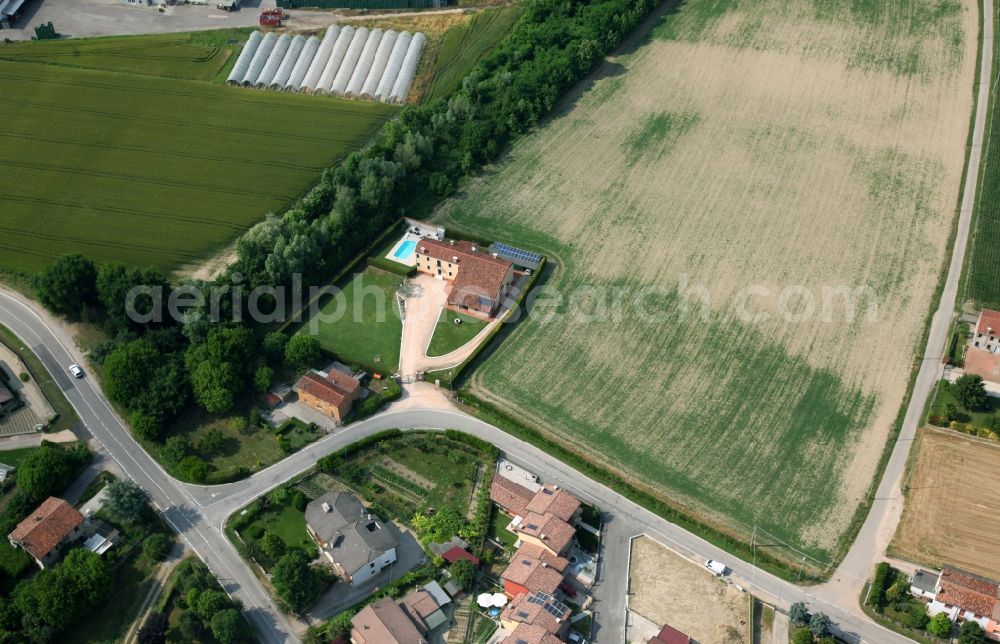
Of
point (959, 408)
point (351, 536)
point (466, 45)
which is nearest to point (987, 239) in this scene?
point (959, 408)

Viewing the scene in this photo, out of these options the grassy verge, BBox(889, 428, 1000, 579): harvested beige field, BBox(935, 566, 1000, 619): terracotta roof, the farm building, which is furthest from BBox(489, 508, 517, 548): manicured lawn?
the farm building

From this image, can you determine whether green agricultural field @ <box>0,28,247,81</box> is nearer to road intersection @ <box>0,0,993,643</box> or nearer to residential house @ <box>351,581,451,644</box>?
road intersection @ <box>0,0,993,643</box>

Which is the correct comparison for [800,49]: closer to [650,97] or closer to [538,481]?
[650,97]

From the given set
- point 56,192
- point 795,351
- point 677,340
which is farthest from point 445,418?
point 56,192

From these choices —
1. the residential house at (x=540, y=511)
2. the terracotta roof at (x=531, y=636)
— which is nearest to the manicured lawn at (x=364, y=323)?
the residential house at (x=540, y=511)

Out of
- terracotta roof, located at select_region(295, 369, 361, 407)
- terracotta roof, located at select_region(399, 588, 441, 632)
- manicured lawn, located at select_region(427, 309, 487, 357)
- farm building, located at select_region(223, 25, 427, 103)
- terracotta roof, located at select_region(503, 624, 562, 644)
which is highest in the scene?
farm building, located at select_region(223, 25, 427, 103)
